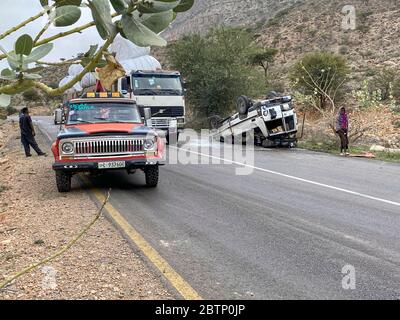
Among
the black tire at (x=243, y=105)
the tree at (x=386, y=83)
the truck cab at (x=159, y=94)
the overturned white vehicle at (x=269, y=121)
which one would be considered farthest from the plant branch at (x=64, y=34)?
the tree at (x=386, y=83)

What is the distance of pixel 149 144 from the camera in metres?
8.62

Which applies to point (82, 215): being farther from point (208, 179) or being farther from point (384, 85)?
point (384, 85)

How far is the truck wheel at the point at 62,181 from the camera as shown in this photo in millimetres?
8281

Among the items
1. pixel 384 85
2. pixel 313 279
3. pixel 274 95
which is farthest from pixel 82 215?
pixel 384 85

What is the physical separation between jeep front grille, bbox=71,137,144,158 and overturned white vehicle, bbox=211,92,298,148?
347 inches

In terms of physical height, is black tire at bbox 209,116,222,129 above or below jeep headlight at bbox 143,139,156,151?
above

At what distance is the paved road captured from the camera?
4.11 meters

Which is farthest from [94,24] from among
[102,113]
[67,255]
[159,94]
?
[159,94]

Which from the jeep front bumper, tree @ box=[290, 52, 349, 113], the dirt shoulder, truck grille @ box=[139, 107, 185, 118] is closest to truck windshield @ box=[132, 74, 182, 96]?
truck grille @ box=[139, 107, 185, 118]

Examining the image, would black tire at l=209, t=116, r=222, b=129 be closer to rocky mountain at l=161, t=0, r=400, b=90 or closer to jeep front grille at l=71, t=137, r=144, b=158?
jeep front grille at l=71, t=137, r=144, b=158

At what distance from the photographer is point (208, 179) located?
9906 millimetres

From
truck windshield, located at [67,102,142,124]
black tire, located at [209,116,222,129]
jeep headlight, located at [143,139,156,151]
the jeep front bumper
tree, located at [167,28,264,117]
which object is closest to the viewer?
the jeep front bumper

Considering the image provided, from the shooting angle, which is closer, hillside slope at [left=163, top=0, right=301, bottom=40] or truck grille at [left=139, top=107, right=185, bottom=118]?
truck grille at [left=139, top=107, right=185, bottom=118]

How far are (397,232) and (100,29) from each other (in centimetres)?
535
